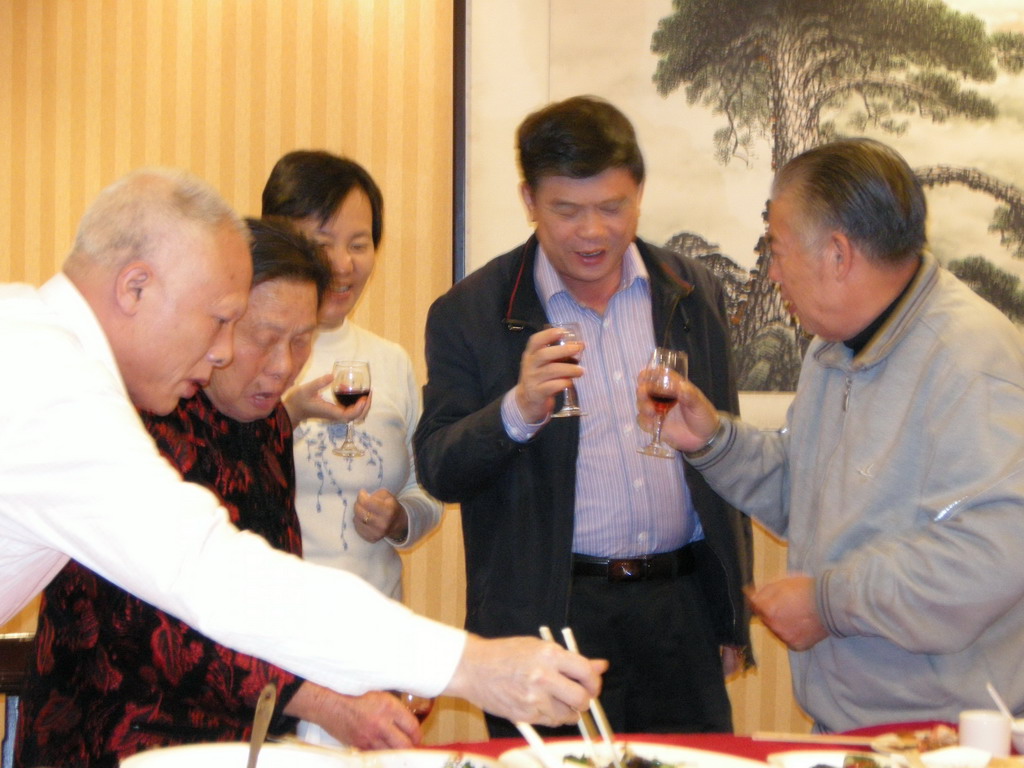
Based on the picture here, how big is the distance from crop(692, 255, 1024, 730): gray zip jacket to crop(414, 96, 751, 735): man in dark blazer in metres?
0.37

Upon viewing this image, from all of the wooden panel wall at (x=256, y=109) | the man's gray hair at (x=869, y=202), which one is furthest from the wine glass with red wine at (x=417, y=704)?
the wooden panel wall at (x=256, y=109)

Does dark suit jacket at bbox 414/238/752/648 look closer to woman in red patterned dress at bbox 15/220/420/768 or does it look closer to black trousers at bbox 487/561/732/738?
black trousers at bbox 487/561/732/738

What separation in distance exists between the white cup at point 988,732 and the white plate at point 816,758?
141 millimetres

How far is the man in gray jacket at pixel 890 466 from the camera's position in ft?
6.90

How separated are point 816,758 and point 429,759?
589mm

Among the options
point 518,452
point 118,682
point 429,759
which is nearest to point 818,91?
point 518,452

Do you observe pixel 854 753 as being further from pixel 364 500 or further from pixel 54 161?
pixel 54 161

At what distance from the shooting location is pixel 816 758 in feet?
5.65

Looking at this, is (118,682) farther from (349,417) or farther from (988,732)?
(988,732)

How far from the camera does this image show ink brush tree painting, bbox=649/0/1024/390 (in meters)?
3.66

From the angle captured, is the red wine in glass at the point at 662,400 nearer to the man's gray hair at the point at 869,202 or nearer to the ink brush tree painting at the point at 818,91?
the man's gray hair at the point at 869,202

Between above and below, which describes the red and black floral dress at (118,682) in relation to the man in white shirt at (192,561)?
below

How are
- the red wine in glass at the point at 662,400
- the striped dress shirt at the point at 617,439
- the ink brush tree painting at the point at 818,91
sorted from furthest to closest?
the ink brush tree painting at the point at 818,91 < the striped dress shirt at the point at 617,439 < the red wine in glass at the point at 662,400

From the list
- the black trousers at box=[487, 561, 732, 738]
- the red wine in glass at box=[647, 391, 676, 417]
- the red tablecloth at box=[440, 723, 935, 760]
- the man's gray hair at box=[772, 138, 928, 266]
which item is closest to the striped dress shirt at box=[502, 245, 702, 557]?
the black trousers at box=[487, 561, 732, 738]
